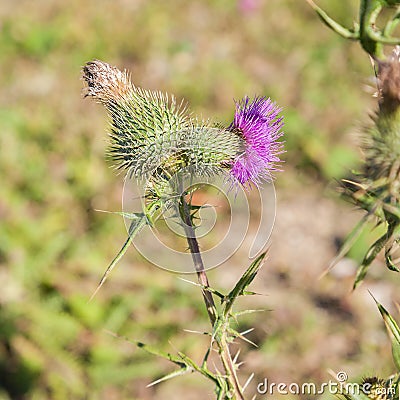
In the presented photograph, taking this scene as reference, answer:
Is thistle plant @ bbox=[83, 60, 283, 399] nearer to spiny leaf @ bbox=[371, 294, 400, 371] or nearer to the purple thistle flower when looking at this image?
the purple thistle flower

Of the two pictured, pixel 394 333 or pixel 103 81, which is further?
pixel 103 81

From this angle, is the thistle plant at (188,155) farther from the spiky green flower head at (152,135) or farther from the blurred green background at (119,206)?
the blurred green background at (119,206)

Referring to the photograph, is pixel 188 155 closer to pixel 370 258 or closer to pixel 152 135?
pixel 152 135

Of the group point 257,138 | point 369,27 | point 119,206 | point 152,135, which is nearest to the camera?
point 369,27

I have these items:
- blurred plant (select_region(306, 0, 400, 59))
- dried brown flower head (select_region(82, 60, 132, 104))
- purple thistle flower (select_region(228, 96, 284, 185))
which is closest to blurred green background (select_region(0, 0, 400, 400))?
purple thistle flower (select_region(228, 96, 284, 185))

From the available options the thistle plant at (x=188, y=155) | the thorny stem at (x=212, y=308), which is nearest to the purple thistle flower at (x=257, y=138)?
the thistle plant at (x=188, y=155)

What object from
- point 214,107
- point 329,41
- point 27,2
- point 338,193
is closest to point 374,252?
point 338,193

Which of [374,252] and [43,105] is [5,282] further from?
[374,252]

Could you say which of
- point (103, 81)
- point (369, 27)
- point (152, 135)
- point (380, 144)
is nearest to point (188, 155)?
point (152, 135)
